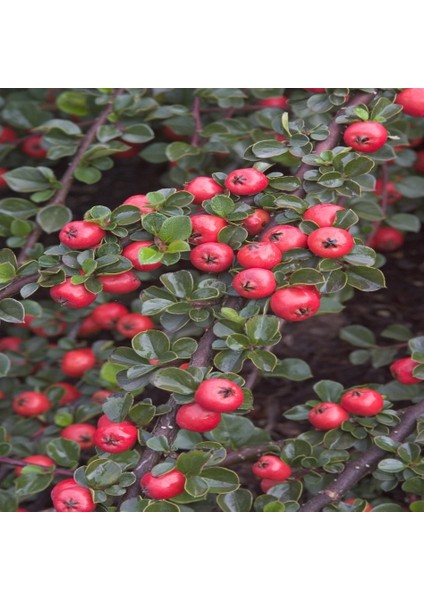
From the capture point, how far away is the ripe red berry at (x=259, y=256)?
1.32m

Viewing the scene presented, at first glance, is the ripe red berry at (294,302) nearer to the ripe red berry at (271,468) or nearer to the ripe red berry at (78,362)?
the ripe red berry at (271,468)

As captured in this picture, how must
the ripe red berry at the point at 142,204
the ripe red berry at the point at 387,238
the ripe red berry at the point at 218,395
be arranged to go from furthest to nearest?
the ripe red berry at the point at 387,238
the ripe red berry at the point at 142,204
the ripe red berry at the point at 218,395

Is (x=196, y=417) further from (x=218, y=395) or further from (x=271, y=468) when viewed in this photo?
(x=271, y=468)

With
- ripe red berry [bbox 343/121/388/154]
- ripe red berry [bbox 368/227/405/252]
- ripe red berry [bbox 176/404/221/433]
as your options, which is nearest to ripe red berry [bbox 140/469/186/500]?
ripe red berry [bbox 176/404/221/433]

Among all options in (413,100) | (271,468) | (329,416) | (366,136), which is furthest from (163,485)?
(413,100)

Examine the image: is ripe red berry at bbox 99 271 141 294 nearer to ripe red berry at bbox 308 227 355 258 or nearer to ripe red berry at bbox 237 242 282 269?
ripe red berry at bbox 237 242 282 269

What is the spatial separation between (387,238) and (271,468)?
1.13 m

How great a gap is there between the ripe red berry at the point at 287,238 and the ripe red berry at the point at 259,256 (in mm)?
47

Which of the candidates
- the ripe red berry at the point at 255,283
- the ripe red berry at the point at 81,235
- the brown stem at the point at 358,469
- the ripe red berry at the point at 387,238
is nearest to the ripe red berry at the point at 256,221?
the ripe red berry at the point at 255,283

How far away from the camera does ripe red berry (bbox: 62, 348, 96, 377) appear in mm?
2088

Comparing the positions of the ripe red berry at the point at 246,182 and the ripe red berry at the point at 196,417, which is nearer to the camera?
the ripe red berry at the point at 196,417

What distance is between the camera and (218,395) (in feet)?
4.09

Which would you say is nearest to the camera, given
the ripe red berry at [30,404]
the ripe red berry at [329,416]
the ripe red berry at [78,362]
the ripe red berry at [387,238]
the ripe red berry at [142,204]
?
the ripe red berry at [142,204]

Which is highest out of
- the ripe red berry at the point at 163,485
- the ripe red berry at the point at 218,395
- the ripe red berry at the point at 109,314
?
the ripe red berry at the point at 218,395
